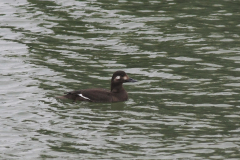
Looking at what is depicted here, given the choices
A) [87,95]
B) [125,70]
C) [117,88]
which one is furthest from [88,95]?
[125,70]

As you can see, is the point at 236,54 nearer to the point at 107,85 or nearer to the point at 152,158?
the point at 107,85

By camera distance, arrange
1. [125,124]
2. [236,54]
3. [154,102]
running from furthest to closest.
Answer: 1. [236,54]
2. [154,102]
3. [125,124]

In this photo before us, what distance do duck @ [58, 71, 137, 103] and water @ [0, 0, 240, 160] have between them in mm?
179

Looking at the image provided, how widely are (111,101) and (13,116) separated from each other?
247 centimetres

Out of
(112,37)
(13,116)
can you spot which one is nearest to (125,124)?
(13,116)

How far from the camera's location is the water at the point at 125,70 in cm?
1243

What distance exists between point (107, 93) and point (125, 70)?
2.38m

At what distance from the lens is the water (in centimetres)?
1243

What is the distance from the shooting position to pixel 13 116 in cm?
1423

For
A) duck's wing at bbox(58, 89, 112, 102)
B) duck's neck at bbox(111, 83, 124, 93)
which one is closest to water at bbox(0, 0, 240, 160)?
duck's wing at bbox(58, 89, 112, 102)

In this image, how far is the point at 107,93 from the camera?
1565 centimetres

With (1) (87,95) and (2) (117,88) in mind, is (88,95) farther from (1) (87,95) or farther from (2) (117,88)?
(2) (117,88)

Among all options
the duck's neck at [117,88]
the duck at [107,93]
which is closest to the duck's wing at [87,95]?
the duck at [107,93]

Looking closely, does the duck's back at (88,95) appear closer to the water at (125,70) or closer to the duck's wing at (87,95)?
the duck's wing at (87,95)
